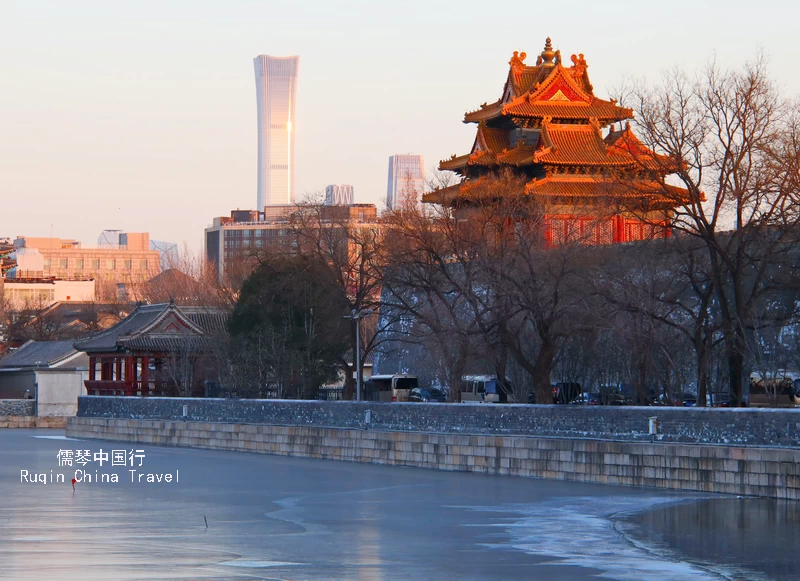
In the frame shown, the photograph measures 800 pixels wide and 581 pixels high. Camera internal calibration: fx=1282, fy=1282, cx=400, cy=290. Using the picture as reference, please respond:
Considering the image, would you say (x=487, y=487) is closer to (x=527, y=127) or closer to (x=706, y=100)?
(x=706, y=100)

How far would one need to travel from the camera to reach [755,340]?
3750 centimetres

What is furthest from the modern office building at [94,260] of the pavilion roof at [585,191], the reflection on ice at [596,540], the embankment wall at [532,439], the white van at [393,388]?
the reflection on ice at [596,540]

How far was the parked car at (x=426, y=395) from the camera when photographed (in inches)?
2109

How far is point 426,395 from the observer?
54.1 metres

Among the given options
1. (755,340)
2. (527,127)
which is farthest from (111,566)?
(527,127)

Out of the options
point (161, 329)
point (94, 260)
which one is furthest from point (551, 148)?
point (94, 260)

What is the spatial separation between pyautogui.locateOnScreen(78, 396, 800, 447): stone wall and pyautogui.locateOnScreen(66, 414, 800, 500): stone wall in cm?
30

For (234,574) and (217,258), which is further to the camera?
(217,258)

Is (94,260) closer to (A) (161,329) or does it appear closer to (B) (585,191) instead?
(A) (161,329)

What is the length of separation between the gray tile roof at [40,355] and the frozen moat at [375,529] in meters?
36.9

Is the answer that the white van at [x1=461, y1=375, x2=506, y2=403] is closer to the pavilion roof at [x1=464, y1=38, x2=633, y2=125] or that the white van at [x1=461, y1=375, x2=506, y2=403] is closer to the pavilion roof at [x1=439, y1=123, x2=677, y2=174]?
the pavilion roof at [x1=439, y1=123, x2=677, y2=174]

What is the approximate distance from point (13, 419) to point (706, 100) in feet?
151

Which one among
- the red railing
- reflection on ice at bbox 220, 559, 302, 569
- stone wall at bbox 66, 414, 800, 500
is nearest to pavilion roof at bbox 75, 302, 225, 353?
the red railing

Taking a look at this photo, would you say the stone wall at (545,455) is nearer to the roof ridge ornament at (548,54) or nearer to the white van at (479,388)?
the white van at (479,388)
